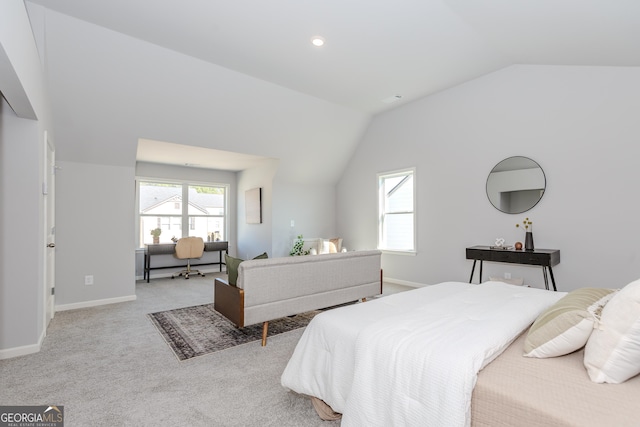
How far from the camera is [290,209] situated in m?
6.28

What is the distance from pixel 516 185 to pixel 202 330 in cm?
414

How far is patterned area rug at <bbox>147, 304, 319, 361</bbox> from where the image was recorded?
288 centimetres

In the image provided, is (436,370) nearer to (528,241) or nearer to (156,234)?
(528,241)

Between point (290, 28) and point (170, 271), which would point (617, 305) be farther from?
point (170, 271)

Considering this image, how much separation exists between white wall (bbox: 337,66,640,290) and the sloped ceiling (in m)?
0.28

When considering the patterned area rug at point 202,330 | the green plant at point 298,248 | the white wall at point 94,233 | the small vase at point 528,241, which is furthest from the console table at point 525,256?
the white wall at point 94,233

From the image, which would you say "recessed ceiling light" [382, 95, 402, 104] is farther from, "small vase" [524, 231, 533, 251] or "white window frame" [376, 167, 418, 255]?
"small vase" [524, 231, 533, 251]

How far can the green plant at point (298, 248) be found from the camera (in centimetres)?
618

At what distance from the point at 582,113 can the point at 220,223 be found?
6.51 metres

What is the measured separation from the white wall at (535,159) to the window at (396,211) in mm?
196

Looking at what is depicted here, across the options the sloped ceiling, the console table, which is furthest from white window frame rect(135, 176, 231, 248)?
the console table

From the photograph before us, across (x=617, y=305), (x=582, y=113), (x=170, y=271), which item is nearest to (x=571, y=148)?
(x=582, y=113)

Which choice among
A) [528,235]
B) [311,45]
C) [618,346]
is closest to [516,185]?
[528,235]

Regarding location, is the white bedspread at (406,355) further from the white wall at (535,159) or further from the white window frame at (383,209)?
the white window frame at (383,209)
